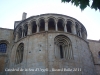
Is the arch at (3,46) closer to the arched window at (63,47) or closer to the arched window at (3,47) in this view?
the arched window at (3,47)

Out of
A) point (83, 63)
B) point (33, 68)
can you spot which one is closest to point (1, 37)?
point (33, 68)

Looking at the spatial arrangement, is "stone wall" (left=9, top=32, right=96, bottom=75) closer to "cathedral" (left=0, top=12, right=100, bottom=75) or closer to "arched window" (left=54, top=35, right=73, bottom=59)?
"cathedral" (left=0, top=12, right=100, bottom=75)

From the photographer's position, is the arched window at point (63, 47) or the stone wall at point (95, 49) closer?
the arched window at point (63, 47)

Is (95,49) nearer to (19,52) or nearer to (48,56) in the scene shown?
(48,56)

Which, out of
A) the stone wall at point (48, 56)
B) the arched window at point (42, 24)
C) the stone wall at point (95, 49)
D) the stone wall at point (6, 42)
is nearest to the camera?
the stone wall at point (48, 56)

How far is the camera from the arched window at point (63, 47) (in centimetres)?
1372

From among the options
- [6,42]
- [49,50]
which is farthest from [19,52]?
[49,50]

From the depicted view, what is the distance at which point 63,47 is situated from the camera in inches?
567

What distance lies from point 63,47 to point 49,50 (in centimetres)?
217

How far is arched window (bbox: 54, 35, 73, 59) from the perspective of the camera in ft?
45.0

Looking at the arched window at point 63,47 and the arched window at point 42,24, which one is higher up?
the arched window at point 42,24

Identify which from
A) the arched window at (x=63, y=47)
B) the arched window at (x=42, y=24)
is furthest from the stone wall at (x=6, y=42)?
the arched window at (x=63, y=47)

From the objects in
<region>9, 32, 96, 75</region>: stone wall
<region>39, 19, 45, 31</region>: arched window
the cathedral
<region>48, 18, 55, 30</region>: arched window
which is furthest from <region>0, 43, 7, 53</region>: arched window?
<region>48, 18, 55, 30</region>: arched window

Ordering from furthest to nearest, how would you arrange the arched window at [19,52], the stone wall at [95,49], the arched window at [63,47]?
1. the stone wall at [95,49]
2. the arched window at [19,52]
3. the arched window at [63,47]
